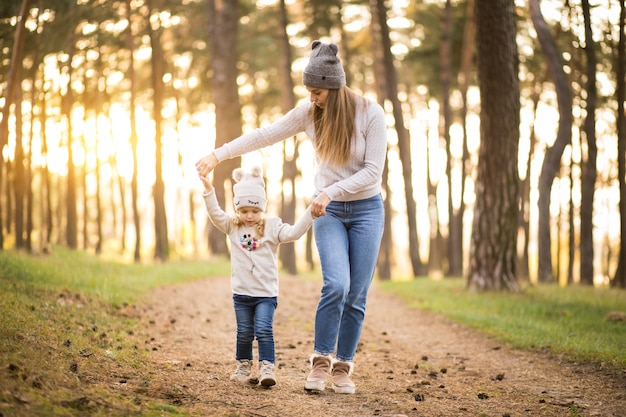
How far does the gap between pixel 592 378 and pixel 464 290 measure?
23.1 ft

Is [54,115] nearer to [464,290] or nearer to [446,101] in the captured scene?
[446,101]

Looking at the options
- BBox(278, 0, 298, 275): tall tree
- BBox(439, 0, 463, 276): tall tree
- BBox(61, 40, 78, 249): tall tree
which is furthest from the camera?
BBox(278, 0, 298, 275): tall tree

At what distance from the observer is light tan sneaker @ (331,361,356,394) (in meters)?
5.46

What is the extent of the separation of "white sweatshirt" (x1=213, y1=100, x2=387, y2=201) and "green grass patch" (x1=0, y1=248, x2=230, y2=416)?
6.13ft

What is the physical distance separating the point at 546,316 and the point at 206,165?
675 centimetres

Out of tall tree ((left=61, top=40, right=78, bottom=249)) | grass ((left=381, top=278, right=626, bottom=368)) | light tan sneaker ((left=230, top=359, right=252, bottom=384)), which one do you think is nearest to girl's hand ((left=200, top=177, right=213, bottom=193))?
A: light tan sneaker ((left=230, top=359, right=252, bottom=384))

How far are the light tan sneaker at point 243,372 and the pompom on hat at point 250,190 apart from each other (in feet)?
4.10

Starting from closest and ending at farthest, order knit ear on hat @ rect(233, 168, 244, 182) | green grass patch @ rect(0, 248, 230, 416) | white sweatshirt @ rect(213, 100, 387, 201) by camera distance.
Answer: green grass patch @ rect(0, 248, 230, 416) → white sweatshirt @ rect(213, 100, 387, 201) → knit ear on hat @ rect(233, 168, 244, 182)

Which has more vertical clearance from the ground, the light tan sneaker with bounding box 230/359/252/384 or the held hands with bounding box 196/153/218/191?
the held hands with bounding box 196/153/218/191

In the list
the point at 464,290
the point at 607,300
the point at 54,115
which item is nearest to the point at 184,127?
the point at 54,115

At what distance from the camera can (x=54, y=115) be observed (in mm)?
22625

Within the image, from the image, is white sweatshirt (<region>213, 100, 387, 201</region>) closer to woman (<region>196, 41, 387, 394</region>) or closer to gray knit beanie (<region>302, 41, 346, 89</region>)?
woman (<region>196, 41, 387, 394</region>)

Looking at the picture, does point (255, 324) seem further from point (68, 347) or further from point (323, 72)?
point (323, 72)

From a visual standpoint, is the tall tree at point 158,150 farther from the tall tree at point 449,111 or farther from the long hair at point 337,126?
the long hair at point 337,126
